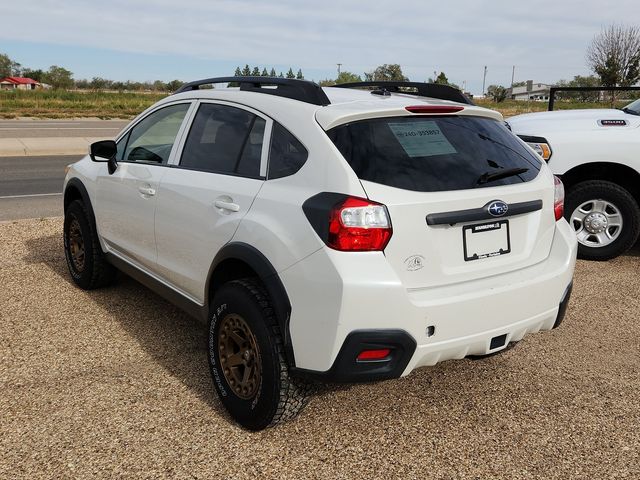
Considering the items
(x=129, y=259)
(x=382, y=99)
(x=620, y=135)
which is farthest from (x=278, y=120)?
(x=620, y=135)

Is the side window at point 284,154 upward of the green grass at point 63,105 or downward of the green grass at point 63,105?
downward

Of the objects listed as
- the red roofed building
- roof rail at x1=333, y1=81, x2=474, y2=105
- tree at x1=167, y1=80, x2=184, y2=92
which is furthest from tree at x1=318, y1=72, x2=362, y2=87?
the red roofed building

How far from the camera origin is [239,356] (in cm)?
307

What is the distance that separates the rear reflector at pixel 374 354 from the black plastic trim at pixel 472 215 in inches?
22.6

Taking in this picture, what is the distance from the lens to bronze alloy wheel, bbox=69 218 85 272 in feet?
16.9

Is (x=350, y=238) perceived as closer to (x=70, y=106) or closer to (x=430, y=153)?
(x=430, y=153)

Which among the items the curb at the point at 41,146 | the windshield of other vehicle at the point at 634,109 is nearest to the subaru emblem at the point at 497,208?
the windshield of other vehicle at the point at 634,109

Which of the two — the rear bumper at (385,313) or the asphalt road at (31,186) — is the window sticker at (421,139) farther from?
the asphalt road at (31,186)

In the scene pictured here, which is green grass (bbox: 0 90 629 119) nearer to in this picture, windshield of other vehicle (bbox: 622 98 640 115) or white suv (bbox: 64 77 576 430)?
windshield of other vehicle (bbox: 622 98 640 115)

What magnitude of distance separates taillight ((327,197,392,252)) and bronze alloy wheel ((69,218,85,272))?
3.19 m

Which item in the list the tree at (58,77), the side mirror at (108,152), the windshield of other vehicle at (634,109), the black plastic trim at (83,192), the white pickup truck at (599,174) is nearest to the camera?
the side mirror at (108,152)

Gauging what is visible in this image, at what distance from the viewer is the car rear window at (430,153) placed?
2.73 meters

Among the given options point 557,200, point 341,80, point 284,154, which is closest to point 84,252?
point 284,154

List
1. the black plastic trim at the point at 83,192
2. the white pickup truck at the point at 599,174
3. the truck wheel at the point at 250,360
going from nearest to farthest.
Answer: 1. the truck wheel at the point at 250,360
2. the black plastic trim at the point at 83,192
3. the white pickup truck at the point at 599,174
